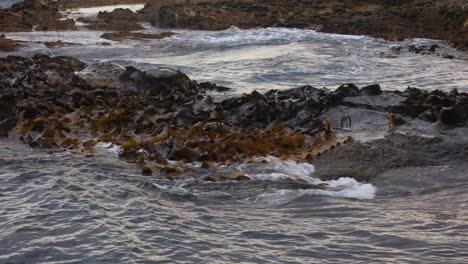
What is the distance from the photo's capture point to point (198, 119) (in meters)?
9.78

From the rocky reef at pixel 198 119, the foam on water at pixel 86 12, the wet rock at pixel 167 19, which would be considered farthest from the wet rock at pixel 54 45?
the foam on water at pixel 86 12

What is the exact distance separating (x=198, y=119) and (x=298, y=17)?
2265 centimetres

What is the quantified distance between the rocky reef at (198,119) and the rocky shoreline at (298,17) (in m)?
13.0

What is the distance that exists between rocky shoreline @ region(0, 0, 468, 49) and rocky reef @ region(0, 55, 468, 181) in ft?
42.6

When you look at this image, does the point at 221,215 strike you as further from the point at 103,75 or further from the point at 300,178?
the point at 103,75

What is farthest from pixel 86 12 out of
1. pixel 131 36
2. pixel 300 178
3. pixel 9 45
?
pixel 300 178

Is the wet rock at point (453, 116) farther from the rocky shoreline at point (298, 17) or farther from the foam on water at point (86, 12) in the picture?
the foam on water at point (86, 12)

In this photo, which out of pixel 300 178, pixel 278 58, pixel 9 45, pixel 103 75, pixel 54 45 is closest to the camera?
pixel 300 178

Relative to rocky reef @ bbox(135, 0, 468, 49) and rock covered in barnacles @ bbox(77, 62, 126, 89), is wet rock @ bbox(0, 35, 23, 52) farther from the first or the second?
rocky reef @ bbox(135, 0, 468, 49)

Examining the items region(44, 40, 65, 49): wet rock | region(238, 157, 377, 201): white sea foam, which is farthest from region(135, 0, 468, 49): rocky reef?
region(238, 157, 377, 201): white sea foam

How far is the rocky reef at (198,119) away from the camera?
771cm

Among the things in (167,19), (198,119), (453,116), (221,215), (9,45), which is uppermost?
(167,19)

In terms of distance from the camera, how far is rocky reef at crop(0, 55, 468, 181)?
25.3ft

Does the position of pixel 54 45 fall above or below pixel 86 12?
below
